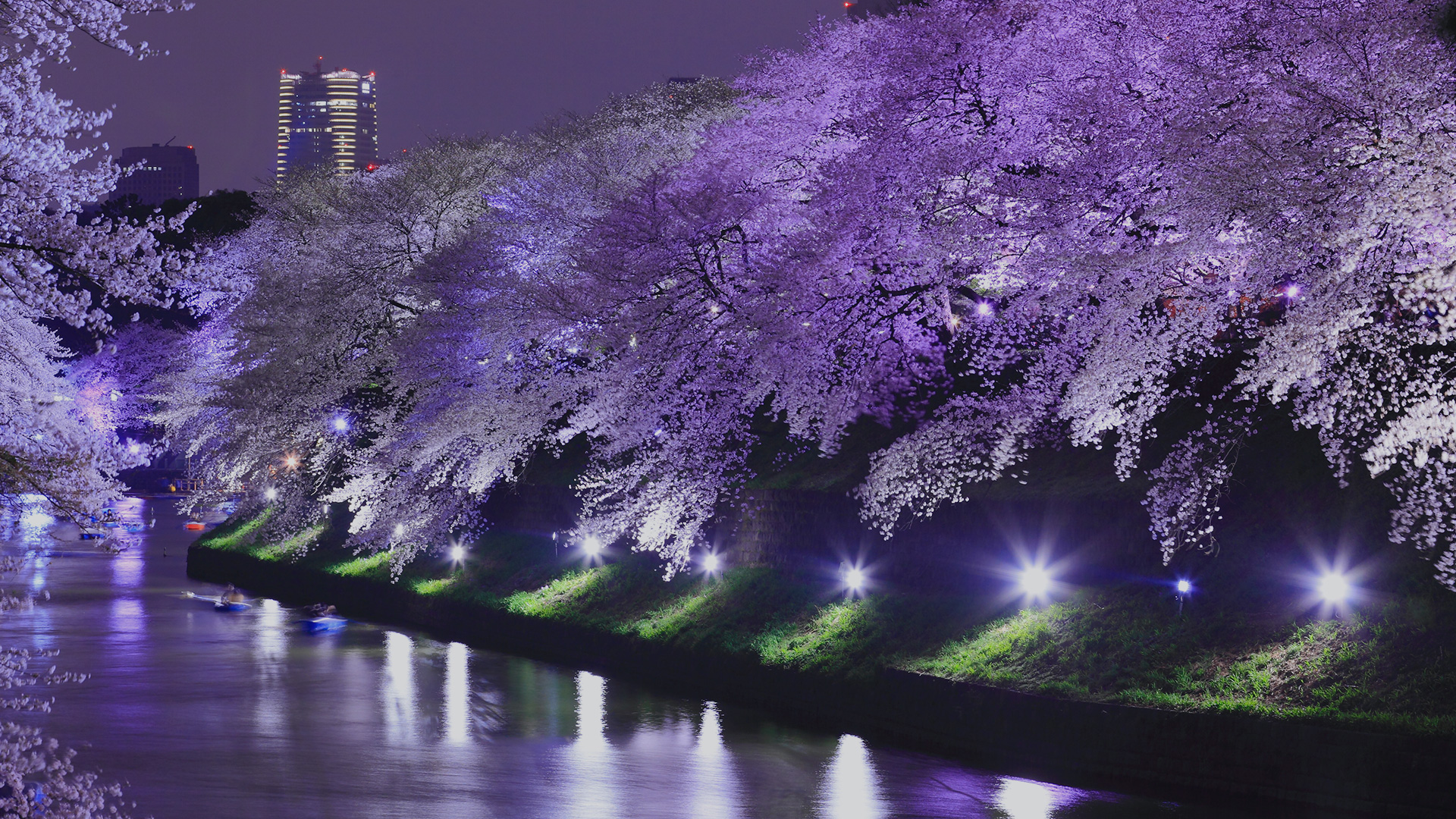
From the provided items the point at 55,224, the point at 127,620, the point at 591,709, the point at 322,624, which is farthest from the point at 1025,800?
the point at 127,620

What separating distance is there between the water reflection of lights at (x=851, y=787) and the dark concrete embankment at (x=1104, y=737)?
0.90m

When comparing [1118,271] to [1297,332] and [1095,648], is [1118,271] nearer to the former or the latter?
[1297,332]

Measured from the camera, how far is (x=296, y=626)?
30.5 meters

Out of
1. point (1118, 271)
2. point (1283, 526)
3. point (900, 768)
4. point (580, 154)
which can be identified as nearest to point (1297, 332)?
point (1118, 271)

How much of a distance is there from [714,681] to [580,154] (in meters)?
14.1

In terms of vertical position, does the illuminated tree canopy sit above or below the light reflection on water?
above

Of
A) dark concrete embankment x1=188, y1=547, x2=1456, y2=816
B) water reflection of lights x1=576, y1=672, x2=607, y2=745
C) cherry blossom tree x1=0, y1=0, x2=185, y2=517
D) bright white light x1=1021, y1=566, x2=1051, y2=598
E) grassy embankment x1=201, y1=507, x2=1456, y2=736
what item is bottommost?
water reflection of lights x1=576, y1=672, x2=607, y2=745

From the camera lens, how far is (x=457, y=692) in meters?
21.5

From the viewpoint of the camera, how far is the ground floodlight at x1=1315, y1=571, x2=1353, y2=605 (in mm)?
13734

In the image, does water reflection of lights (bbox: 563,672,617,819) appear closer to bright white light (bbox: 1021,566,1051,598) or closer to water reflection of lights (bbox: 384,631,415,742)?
water reflection of lights (bbox: 384,631,415,742)

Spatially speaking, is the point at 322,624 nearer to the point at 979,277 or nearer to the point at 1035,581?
the point at 979,277

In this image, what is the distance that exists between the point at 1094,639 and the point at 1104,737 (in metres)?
1.55

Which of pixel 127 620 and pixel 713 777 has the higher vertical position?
pixel 127 620

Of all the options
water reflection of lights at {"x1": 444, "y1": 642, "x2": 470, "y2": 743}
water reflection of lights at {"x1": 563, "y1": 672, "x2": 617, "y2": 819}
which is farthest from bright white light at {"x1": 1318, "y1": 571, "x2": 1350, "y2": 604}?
water reflection of lights at {"x1": 444, "y1": 642, "x2": 470, "y2": 743}
